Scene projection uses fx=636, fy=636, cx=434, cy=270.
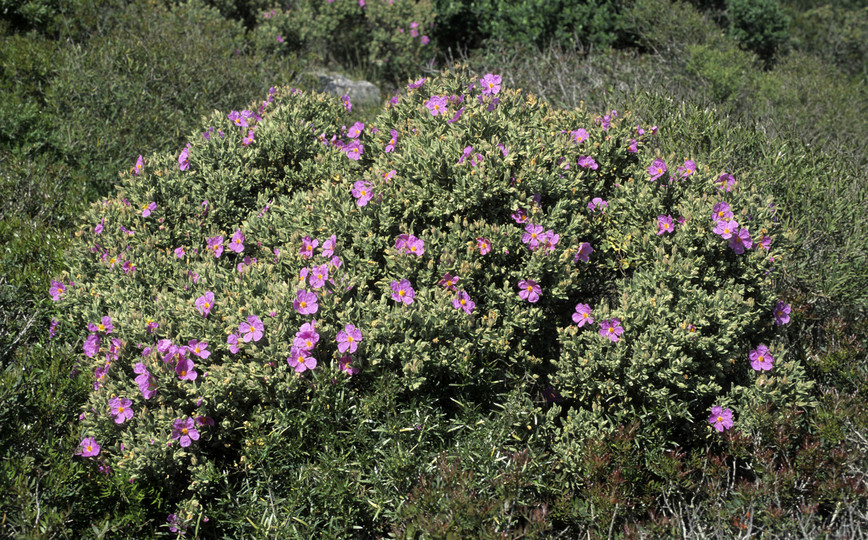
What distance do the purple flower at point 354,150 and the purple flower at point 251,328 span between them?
128 centimetres

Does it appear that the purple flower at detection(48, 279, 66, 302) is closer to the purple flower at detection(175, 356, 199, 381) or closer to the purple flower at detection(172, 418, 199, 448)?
the purple flower at detection(175, 356, 199, 381)

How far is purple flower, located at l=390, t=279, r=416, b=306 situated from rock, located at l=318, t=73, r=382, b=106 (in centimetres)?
426

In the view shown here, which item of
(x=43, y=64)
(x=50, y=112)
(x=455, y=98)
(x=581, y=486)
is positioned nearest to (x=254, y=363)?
(x=581, y=486)

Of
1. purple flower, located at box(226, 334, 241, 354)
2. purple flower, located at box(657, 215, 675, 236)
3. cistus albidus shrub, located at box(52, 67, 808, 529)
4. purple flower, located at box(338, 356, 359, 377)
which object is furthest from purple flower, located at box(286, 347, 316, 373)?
purple flower, located at box(657, 215, 675, 236)

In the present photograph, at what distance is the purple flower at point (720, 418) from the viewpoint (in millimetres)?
2814

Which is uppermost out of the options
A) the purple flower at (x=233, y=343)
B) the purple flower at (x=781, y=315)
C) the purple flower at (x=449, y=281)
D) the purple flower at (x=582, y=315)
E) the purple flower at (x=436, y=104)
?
the purple flower at (x=436, y=104)

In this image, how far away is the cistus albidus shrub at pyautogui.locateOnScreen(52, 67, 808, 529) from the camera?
9.00ft

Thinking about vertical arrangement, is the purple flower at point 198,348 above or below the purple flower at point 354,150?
below

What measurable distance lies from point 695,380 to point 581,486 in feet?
2.29

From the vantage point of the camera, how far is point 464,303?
2.93m

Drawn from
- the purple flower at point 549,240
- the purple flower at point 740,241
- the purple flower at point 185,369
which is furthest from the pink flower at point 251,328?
the purple flower at point 740,241

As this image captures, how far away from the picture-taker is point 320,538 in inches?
106

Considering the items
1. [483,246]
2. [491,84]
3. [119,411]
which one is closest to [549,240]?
[483,246]

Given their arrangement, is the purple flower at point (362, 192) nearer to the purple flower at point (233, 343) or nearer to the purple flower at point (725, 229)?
the purple flower at point (233, 343)
